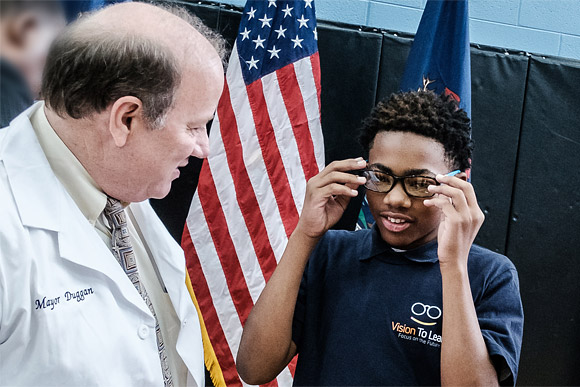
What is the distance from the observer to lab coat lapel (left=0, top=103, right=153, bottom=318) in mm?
942

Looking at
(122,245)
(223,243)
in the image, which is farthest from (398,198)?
(223,243)

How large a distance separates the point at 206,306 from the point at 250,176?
60 centimetres

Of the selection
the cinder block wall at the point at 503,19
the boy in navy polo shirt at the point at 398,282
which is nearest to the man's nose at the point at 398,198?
the boy in navy polo shirt at the point at 398,282

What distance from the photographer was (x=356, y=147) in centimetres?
265

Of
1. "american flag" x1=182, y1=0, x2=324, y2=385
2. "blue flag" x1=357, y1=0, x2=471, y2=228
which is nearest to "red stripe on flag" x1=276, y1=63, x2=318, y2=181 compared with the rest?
"american flag" x1=182, y1=0, x2=324, y2=385

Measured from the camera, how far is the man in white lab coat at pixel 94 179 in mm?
879

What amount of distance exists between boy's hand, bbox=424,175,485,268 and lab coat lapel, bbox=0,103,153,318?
0.73 m

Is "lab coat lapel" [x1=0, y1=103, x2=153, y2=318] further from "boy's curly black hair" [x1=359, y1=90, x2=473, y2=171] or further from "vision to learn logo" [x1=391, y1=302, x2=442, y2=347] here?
"boy's curly black hair" [x1=359, y1=90, x2=473, y2=171]

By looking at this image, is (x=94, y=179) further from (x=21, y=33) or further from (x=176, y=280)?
(x=21, y=33)

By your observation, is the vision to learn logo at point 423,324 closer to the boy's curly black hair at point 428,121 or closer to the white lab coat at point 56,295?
the boy's curly black hair at point 428,121

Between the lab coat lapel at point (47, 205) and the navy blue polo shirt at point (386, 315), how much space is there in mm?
596

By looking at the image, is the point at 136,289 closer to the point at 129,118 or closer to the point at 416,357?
the point at 129,118

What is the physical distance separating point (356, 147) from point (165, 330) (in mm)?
1633

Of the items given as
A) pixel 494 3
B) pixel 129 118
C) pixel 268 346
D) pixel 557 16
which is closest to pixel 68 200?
pixel 129 118
